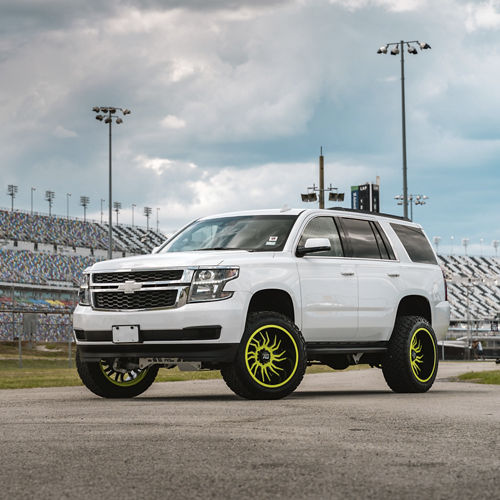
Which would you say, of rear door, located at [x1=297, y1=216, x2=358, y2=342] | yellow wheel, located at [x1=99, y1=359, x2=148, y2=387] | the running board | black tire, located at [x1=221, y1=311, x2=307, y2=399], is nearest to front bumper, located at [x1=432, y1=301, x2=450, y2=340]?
the running board

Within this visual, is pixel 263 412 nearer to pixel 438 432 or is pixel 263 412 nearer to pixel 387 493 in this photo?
pixel 438 432

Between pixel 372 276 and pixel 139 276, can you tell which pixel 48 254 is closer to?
pixel 372 276

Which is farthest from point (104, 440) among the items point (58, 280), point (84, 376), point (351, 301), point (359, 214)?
point (58, 280)

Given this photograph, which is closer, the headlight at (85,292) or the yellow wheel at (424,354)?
the headlight at (85,292)

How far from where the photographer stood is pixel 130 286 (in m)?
11.2

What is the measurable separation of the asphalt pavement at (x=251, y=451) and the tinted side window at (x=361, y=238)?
9.10 ft

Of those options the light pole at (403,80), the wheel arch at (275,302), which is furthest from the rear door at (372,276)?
the light pole at (403,80)

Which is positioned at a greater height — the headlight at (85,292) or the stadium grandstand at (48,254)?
the stadium grandstand at (48,254)

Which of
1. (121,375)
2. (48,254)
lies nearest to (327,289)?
(121,375)

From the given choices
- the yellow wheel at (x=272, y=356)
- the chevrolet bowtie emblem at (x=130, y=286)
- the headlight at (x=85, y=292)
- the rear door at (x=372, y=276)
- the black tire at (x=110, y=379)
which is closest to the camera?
the yellow wheel at (x=272, y=356)

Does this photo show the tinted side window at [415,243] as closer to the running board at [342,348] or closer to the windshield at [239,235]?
the running board at [342,348]

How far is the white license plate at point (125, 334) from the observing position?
1101cm

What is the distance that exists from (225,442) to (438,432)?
1.80 meters

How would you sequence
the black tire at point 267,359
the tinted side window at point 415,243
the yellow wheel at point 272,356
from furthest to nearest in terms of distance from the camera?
the tinted side window at point 415,243 → the yellow wheel at point 272,356 → the black tire at point 267,359
